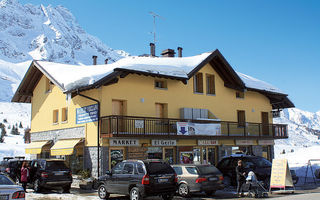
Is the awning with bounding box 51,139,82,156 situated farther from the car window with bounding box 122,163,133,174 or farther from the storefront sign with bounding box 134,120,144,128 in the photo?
the car window with bounding box 122,163,133,174

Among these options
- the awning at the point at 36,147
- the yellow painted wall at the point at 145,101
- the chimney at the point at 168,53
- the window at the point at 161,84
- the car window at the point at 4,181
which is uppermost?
the chimney at the point at 168,53

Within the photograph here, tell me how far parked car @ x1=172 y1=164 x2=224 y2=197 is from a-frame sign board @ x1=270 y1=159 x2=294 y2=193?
107 inches

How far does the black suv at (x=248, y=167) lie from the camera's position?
716 inches

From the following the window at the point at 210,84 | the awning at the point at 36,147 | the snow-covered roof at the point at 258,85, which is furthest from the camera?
the snow-covered roof at the point at 258,85

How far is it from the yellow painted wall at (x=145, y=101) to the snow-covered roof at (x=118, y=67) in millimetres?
931

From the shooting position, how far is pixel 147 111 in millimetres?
23062

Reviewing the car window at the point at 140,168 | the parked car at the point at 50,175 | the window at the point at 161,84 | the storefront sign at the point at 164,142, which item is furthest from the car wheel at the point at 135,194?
the window at the point at 161,84

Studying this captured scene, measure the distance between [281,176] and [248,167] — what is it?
197cm

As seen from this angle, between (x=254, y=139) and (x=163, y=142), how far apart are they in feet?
29.8

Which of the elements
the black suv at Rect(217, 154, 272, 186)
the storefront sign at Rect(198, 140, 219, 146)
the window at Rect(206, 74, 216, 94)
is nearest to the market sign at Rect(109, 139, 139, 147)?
the black suv at Rect(217, 154, 272, 186)

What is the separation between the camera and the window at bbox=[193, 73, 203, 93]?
26511mm

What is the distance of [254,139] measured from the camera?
28.5 meters

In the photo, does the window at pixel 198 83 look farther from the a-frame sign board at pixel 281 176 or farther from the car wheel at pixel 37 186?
the car wheel at pixel 37 186

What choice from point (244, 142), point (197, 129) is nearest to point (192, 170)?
point (197, 129)
